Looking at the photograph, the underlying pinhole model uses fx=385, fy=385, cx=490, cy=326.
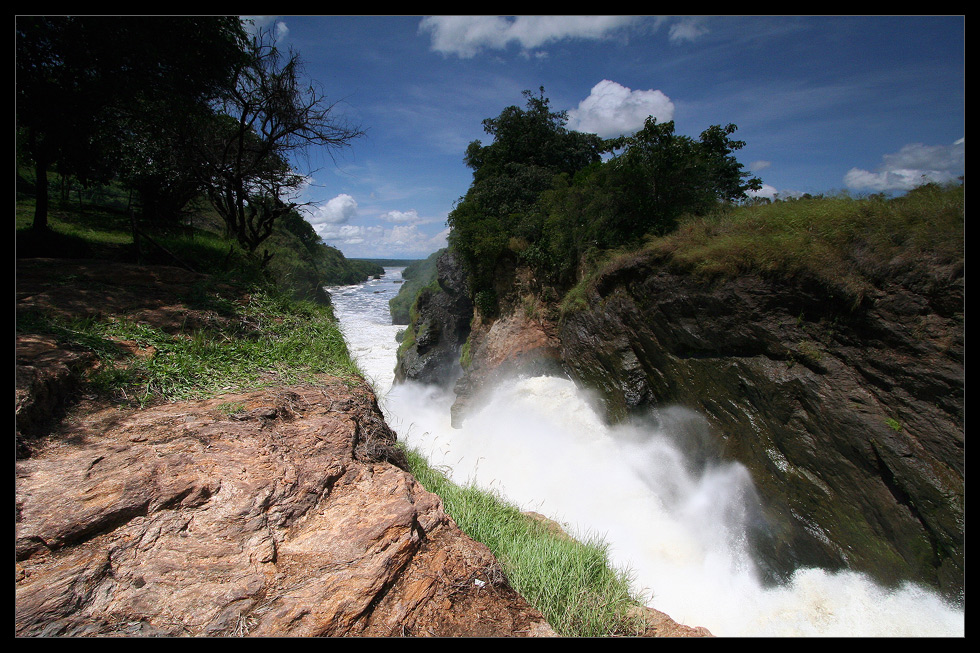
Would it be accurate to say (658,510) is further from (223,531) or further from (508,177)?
(508,177)

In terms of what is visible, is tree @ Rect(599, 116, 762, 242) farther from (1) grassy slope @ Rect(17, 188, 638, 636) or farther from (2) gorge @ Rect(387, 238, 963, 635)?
(1) grassy slope @ Rect(17, 188, 638, 636)

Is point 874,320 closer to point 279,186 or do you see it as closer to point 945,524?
point 945,524

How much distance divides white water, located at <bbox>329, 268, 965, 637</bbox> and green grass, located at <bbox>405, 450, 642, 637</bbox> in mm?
589

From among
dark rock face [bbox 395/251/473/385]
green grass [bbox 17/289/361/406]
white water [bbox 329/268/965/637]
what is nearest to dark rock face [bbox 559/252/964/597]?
white water [bbox 329/268/965/637]

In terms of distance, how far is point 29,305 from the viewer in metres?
3.52

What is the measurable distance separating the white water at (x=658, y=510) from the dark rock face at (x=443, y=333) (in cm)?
490

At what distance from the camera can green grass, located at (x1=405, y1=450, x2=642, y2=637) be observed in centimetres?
211

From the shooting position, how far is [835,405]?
556 centimetres

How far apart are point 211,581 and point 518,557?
175 centimetres

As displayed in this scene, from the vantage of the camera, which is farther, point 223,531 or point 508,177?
point 508,177

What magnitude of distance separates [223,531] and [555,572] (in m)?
1.89

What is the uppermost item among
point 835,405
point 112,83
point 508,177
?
point 508,177

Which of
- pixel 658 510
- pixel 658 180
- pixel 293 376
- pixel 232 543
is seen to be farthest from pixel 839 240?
pixel 232 543

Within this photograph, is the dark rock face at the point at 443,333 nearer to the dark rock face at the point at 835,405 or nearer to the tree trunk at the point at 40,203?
the dark rock face at the point at 835,405
